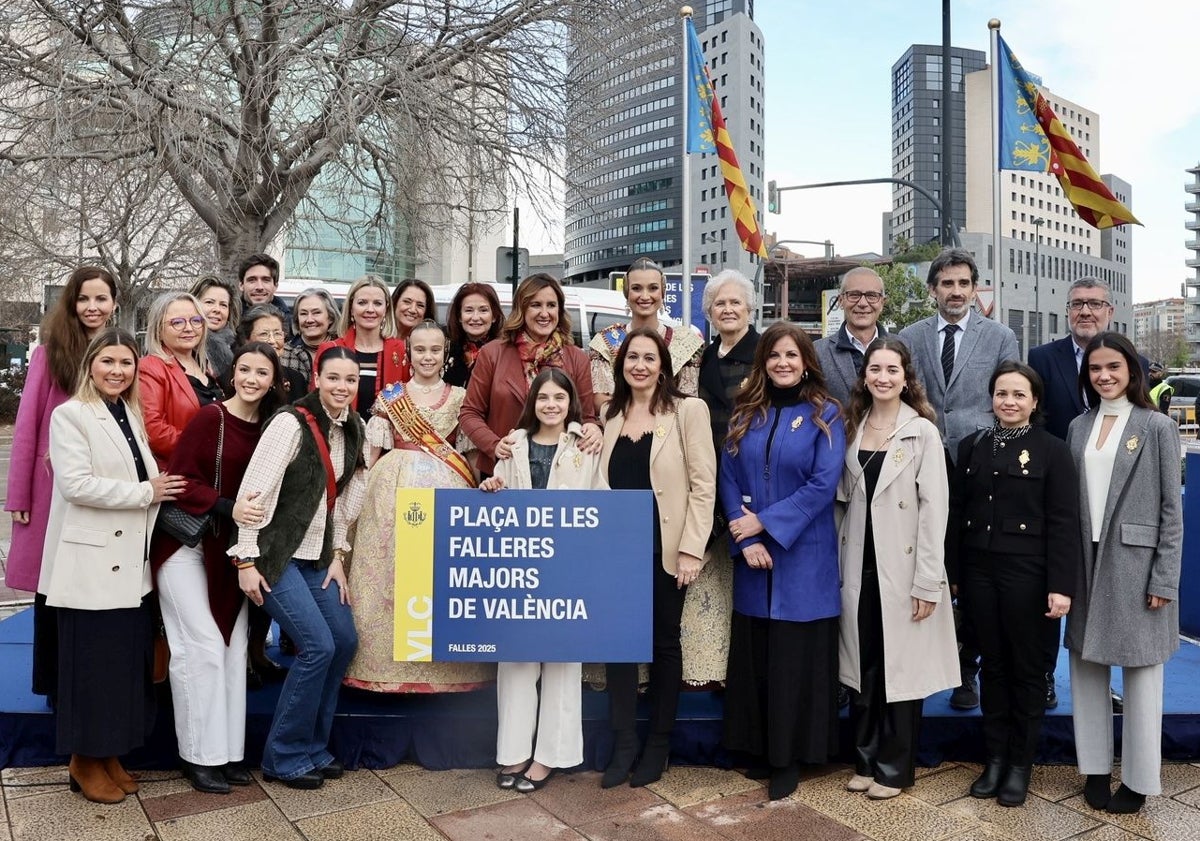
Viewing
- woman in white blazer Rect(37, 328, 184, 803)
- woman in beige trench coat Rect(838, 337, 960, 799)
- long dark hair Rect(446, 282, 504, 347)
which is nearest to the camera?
woman in white blazer Rect(37, 328, 184, 803)

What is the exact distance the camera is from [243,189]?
9.51 m

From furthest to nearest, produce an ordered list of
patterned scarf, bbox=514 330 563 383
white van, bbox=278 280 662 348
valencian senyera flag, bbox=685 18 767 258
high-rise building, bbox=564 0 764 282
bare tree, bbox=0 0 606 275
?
white van, bbox=278 280 662 348
high-rise building, bbox=564 0 764 282
bare tree, bbox=0 0 606 275
valencian senyera flag, bbox=685 18 767 258
patterned scarf, bbox=514 330 563 383

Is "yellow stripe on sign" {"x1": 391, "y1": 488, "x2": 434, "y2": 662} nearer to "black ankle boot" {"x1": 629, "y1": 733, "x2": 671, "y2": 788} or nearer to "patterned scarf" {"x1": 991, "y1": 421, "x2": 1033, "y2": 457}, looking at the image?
"black ankle boot" {"x1": 629, "y1": 733, "x2": 671, "y2": 788}

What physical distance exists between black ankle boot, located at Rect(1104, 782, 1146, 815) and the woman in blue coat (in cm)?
115

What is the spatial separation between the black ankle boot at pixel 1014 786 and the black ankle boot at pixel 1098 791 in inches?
9.3

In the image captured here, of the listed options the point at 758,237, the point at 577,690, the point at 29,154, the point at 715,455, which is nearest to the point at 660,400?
the point at 715,455

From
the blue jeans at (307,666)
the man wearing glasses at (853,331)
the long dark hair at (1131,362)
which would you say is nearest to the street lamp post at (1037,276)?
the man wearing glasses at (853,331)

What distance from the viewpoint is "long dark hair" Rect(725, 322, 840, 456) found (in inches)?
168

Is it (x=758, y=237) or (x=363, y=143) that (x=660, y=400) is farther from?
(x=363, y=143)

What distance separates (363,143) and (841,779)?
7.52 metres

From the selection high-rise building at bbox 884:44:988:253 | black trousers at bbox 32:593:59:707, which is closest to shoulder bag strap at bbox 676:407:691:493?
black trousers at bbox 32:593:59:707

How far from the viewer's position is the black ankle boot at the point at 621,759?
14.0 feet

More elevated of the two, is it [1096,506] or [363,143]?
[363,143]

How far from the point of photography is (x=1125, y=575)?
4031 millimetres
